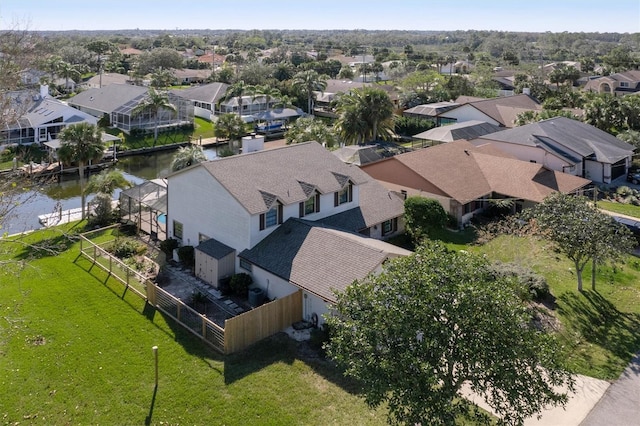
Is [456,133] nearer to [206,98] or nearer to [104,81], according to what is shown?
[206,98]

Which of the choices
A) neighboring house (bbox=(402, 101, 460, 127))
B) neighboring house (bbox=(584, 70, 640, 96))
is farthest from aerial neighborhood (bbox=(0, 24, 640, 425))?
neighboring house (bbox=(584, 70, 640, 96))

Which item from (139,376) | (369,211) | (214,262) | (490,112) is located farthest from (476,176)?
(490,112)

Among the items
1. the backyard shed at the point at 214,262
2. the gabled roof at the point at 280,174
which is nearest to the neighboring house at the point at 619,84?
the gabled roof at the point at 280,174

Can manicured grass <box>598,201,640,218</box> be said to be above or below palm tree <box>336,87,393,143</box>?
below

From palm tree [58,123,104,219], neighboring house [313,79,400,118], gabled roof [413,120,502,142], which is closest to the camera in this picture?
palm tree [58,123,104,219]

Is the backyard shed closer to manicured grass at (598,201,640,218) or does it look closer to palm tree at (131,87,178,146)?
manicured grass at (598,201,640,218)

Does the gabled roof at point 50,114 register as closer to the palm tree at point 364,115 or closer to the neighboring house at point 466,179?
the palm tree at point 364,115
